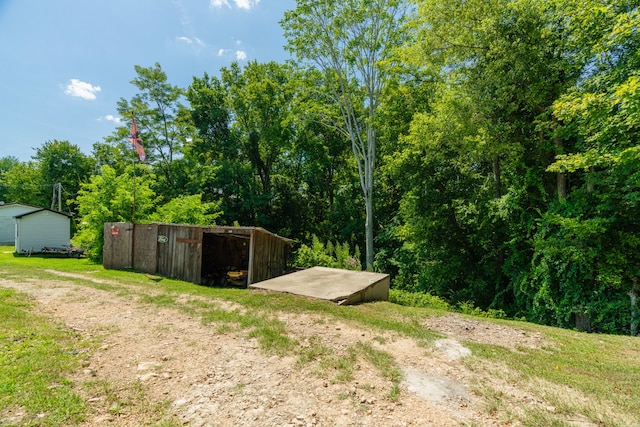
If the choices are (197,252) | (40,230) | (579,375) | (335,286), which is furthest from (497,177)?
(40,230)

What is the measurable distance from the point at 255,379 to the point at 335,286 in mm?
4688

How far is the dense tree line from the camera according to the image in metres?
7.16

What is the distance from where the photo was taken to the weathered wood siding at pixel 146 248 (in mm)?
11156

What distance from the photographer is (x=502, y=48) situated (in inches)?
312

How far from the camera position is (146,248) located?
11.4m

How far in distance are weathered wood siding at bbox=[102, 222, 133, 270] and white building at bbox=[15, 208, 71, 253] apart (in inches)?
406

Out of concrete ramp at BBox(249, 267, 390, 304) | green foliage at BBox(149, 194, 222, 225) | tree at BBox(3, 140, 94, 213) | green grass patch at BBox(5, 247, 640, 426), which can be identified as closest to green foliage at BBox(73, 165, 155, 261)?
green foliage at BBox(149, 194, 222, 225)

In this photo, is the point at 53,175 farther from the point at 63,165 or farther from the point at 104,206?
the point at 104,206

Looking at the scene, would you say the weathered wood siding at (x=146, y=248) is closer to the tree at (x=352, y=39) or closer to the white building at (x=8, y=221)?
the tree at (x=352, y=39)

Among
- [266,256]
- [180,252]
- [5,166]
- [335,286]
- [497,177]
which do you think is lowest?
[335,286]

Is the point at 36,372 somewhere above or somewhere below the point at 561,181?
below

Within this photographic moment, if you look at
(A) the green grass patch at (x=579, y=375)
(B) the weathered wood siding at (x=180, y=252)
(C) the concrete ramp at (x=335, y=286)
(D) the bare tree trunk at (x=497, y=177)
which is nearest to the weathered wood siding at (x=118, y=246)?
(B) the weathered wood siding at (x=180, y=252)

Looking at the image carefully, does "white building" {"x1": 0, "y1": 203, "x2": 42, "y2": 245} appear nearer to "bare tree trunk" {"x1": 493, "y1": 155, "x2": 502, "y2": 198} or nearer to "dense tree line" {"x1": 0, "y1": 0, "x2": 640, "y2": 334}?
"dense tree line" {"x1": 0, "y1": 0, "x2": 640, "y2": 334}

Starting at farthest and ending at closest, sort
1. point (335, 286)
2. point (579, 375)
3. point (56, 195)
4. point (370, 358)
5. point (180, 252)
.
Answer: point (56, 195) < point (180, 252) < point (335, 286) < point (370, 358) < point (579, 375)
